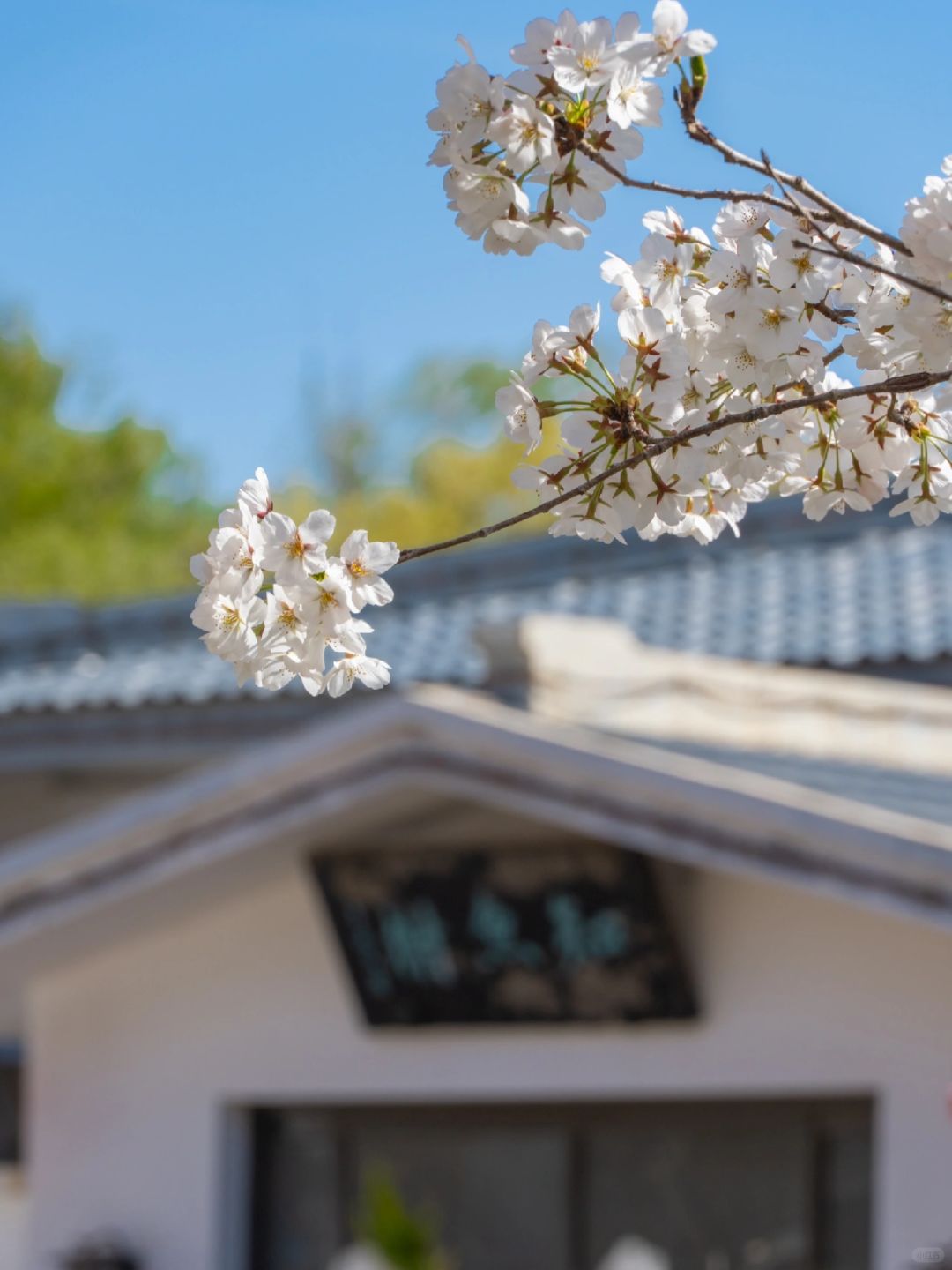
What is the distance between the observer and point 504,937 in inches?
288

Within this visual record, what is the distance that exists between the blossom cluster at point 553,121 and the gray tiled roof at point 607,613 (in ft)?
23.9

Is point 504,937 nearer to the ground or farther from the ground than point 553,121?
nearer to the ground

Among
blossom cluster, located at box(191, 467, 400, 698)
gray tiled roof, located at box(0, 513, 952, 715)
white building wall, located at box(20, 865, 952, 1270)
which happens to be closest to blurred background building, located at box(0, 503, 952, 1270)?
white building wall, located at box(20, 865, 952, 1270)

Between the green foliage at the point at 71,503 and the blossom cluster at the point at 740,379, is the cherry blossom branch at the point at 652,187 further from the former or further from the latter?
the green foliage at the point at 71,503

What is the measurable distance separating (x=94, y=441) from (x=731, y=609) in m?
15.9

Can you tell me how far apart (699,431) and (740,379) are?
124mm

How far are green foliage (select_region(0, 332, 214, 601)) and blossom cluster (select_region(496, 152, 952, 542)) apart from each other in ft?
70.2

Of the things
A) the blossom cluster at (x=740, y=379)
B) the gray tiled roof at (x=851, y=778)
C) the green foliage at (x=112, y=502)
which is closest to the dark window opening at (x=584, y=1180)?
the gray tiled roof at (x=851, y=778)

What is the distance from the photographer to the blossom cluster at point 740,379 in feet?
7.57

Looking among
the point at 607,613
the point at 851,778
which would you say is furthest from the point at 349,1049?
the point at 607,613

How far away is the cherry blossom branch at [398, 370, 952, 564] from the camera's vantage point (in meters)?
2.19

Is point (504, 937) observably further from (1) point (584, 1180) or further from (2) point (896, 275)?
(2) point (896, 275)

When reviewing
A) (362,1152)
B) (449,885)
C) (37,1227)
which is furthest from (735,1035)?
(37,1227)

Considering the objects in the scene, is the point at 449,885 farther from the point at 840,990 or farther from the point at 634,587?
the point at 634,587
